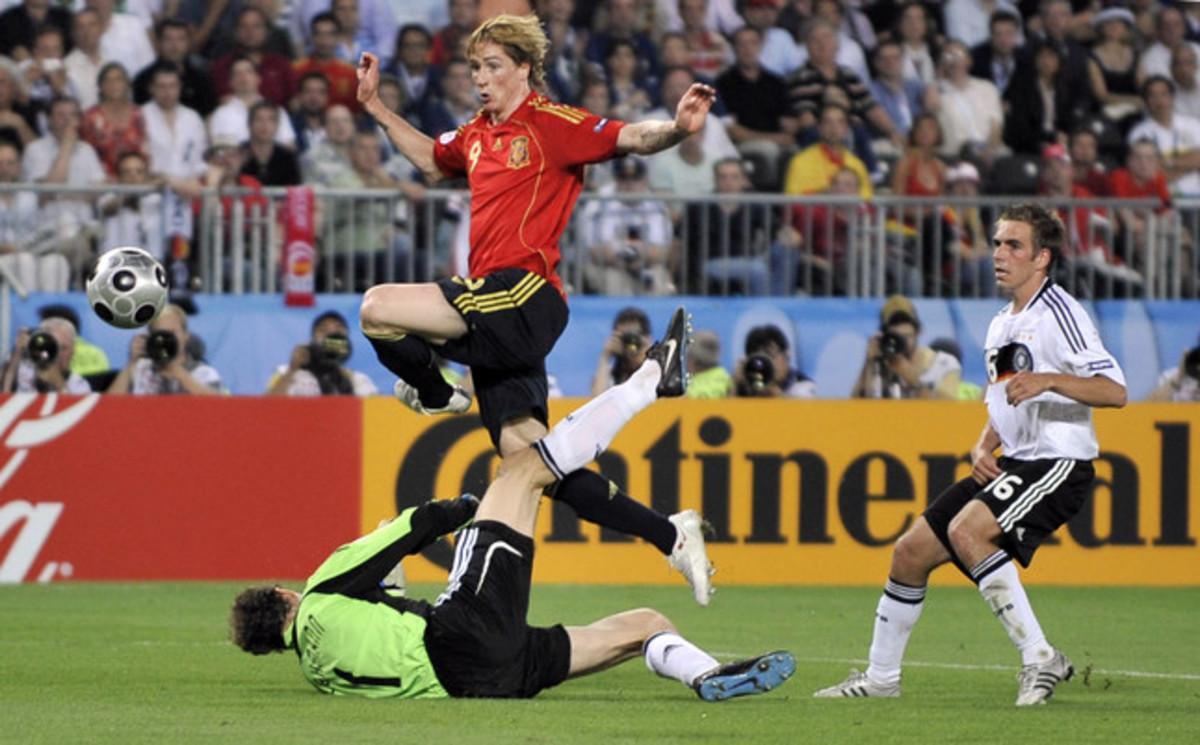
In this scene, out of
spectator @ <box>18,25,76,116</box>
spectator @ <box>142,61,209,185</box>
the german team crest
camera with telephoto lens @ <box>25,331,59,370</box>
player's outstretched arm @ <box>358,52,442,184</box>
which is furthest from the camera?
spectator @ <box>18,25,76,116</box>

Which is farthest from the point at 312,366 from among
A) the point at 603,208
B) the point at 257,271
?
the point at 603,208

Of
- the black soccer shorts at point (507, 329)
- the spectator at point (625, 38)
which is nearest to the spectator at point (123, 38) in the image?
the spectator at point (625, 38)

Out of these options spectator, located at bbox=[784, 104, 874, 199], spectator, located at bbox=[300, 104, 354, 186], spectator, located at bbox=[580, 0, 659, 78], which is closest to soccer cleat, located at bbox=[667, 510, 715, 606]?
spectator, located at bbox=[300, 104, 354, 186]

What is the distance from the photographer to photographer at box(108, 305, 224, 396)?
16.1 metres

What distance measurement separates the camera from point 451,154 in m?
9.85

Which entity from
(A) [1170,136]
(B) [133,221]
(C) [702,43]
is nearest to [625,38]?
(C) [702,43]

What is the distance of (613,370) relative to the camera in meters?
16.6

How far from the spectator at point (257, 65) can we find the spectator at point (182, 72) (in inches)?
5.7

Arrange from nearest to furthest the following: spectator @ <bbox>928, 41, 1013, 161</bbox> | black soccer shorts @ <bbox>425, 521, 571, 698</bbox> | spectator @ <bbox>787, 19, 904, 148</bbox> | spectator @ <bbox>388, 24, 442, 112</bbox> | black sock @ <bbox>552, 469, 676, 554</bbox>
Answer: black soccer shorts @ <bbox>425, 521, 571, 698</bbox>, black sock @ <bbox>552, 469, 676, 554</bbox>, spectator @ <bbox>388, 24, 442, 112</bbox>, spectator @ <bbox>787, 19, 904, 148</bbox>, spectator @ <bbox>928, 41, 1013, 161</bbox>

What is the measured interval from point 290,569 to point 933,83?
24.9ft

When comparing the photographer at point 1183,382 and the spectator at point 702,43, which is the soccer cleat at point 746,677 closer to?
the photographer at point 1183,382

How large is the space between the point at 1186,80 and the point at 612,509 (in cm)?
1286

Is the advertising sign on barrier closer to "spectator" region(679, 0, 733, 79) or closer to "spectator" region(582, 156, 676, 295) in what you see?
"spectator" region(582, 156, 676, 295)

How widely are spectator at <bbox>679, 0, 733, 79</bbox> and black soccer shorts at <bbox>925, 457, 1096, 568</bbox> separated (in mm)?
10780
